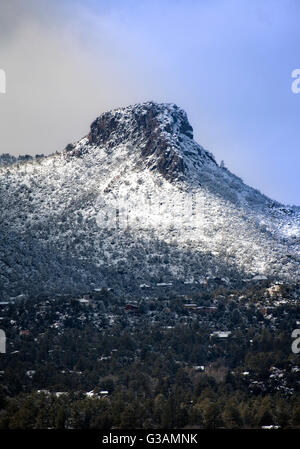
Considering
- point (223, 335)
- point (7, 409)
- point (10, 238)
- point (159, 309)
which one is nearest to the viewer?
point (7, 409)

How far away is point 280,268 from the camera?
194 meters

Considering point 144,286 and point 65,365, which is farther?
point 144,286

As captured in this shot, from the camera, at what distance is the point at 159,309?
165 metres

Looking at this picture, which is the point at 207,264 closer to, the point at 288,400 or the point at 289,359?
the point at 289,359

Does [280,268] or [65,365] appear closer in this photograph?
[65,365]

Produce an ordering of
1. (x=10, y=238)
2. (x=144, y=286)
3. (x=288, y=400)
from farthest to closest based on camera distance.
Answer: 1. (x=10, y=238)
2. (x=144, y=286)
3. (x=288, y=400)

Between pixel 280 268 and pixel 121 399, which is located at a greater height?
pixel 280 268

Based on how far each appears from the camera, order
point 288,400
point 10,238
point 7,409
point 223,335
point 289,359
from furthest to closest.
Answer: point 10,238 → point 223,335 → point 289,359 → point 288,400 → point 7,409

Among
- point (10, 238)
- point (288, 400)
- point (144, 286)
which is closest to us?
point (288, 400)

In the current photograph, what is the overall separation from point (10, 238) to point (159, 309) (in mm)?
48753

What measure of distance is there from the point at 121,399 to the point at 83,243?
276 feet
